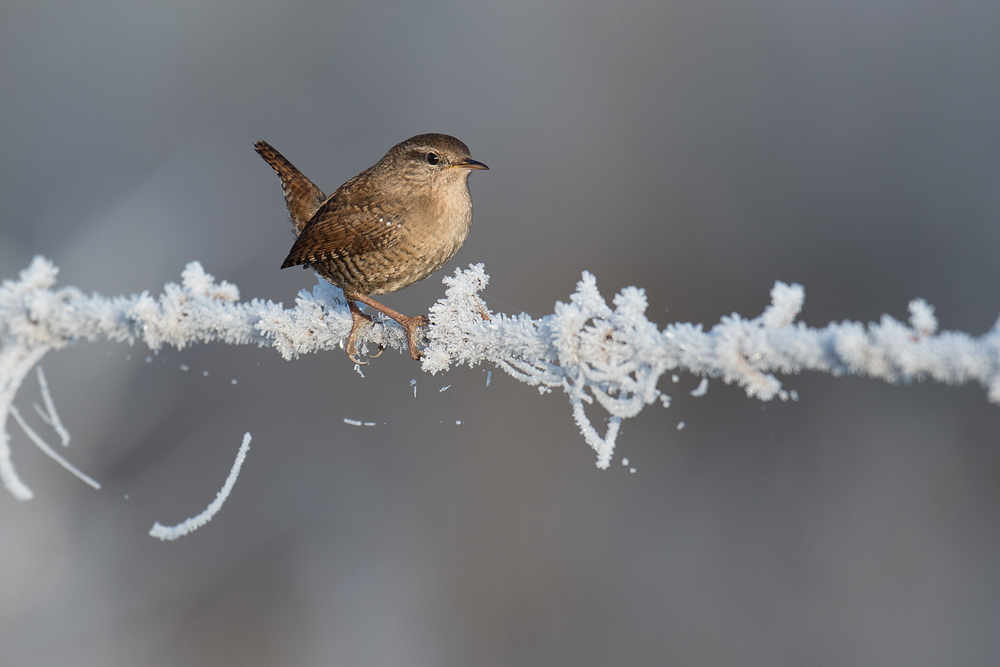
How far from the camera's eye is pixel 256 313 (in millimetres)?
1541

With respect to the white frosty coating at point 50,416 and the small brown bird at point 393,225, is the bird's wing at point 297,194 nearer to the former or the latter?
the small brown bird at point 393,225

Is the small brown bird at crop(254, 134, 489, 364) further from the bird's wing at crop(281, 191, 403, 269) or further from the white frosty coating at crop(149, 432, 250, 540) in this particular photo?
the white frosty coating at crop(149, 432, 250, 540)

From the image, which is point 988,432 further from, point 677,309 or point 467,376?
point 467,376

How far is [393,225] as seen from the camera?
2.20 m

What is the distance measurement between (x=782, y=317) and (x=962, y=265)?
21.6 ft

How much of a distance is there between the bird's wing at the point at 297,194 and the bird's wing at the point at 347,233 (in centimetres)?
33

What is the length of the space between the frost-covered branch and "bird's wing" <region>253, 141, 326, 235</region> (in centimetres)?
87

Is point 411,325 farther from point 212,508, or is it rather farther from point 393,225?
point 212,508

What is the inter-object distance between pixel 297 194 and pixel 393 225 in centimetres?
72

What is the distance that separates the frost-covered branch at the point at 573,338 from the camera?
2.73 feet

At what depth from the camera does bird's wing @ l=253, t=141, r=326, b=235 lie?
271cm

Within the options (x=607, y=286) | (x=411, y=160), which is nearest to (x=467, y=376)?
(x=607, y=286)

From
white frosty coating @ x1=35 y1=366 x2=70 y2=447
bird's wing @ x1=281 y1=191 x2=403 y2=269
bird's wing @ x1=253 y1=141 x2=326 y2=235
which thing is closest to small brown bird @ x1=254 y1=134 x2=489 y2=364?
bird's wing @ x1=281 y1=191 x2=403 y2=269

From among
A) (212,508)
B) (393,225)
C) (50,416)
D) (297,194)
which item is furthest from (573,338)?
(297,194)
